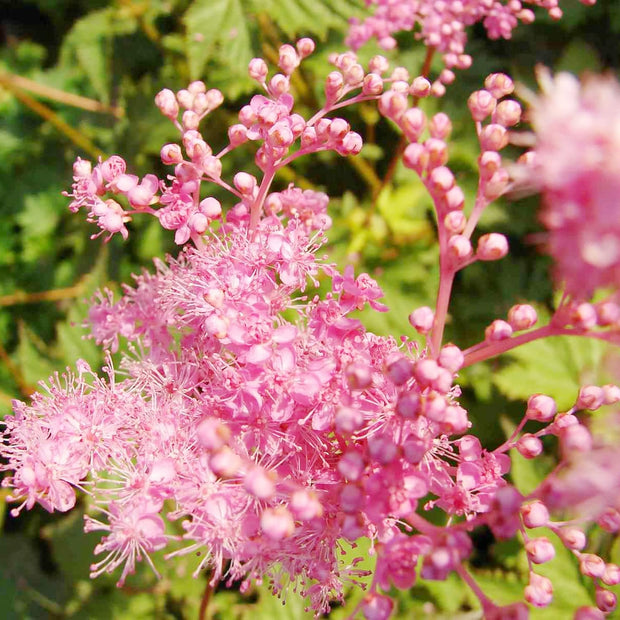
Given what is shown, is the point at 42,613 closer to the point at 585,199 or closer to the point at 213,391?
the point at 213,391

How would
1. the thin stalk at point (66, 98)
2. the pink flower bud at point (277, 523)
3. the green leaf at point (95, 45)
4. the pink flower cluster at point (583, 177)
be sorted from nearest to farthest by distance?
the pink flower cluster at point (583, 177) → the pink flower bud at point (277, 523) → the green leaf at point (95, 45) → the thin stalk at point (66, 98)

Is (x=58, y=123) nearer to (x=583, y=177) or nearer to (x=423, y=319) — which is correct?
(x=423, y=319)

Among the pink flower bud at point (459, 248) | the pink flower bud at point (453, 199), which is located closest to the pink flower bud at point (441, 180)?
the pink flower bud at point (453, 199)

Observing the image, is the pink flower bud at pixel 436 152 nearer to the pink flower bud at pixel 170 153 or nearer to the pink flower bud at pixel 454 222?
the pink flower bud at pixel 454 222

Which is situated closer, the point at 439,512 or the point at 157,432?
the point at 157,432

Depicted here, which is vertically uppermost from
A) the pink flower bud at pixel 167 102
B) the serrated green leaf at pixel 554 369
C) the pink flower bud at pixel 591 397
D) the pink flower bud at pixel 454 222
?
the pink flower bud at pixel 167 102

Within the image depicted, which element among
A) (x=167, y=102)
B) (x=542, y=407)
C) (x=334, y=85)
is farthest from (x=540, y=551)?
(x=167, y=102)

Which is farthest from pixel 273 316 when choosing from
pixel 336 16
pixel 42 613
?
pixel 42 613

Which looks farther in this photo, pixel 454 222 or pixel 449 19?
pixel 449 19
